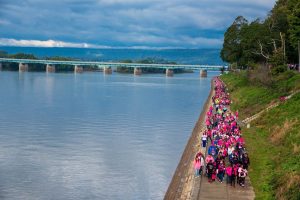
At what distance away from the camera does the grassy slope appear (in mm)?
22344

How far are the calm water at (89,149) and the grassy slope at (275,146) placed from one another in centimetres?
550

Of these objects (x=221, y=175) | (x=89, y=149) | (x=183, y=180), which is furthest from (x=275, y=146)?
(x=89, y=149)

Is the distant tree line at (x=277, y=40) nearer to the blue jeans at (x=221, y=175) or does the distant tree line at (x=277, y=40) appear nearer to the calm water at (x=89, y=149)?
the calm water at (x=89, y=149)

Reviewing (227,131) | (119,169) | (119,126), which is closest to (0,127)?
(119,126)

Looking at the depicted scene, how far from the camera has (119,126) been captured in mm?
52844

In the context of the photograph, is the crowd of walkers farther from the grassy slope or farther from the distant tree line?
the distant tree line

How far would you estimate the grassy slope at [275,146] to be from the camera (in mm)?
22344

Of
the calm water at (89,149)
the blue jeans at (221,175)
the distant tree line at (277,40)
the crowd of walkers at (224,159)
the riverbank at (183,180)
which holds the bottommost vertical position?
the calm water at (89,149)

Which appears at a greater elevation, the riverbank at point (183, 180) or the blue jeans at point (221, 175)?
the blue jeans at point (221, 175)

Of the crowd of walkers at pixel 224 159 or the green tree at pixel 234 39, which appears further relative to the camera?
the green tree at pixel 234 39

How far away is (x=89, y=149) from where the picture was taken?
3894cm

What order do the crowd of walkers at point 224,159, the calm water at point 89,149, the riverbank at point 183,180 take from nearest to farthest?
the riverbank at point 183,180
the crowd of walkers at point 224,159
the calm water at point 89,149

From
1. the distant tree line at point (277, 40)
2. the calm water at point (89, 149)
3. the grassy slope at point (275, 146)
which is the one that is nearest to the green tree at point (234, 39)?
the distant tree line at point (277, 40)

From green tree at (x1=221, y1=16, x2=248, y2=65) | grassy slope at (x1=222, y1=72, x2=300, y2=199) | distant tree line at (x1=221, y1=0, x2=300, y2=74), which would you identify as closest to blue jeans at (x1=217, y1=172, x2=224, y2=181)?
Answer: grassy slope at (x1=222, y1=72, x2=300, y2=199)
